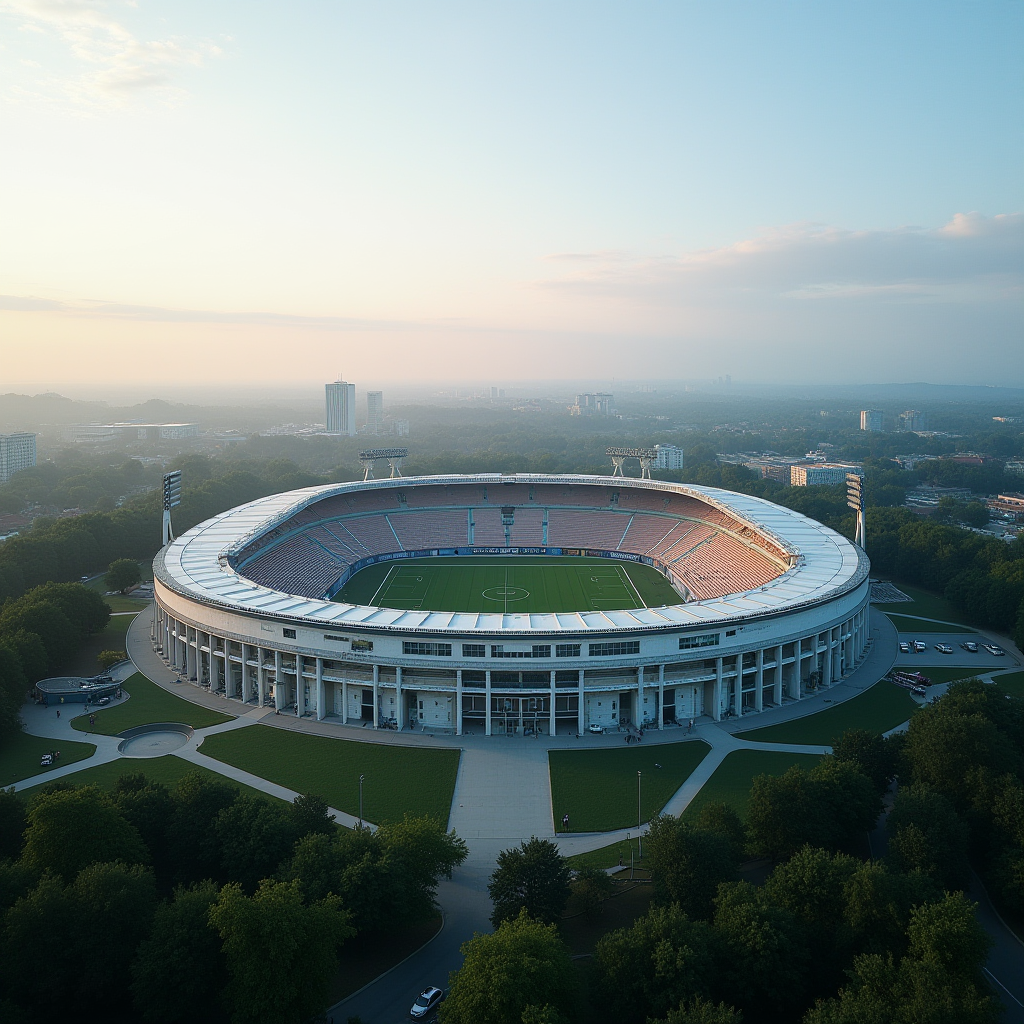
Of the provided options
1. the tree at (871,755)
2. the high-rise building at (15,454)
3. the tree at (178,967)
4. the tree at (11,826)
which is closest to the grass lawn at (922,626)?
the tree at (871,755)

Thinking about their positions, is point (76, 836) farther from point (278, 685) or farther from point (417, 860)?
point (278, 685)

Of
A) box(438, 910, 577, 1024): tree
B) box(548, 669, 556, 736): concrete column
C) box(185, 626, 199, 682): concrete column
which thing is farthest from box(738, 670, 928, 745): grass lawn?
box(185, 626, 199, 682): concrete column

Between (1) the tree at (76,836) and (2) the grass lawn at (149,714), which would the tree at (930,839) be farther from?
(2) the grass lawn at (149,714)

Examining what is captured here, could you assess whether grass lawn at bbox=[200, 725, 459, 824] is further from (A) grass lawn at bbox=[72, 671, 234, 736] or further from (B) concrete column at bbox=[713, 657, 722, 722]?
(B) concrete column at bbox=[713, 657, 722, 722]

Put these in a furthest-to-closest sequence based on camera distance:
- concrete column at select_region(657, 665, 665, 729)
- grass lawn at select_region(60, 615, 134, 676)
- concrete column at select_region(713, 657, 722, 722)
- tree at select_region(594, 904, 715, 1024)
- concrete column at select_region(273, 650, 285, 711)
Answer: grass lawn at select_region(60, 615, 134, 676)
concrete column at select_region(273, 650, 285, 711)
concrete column at select_region(713, 657, 722, 722)
concrete column at select_region(657, 665, 665, 729)
tree at select_region(594, 904, 715, 1024)

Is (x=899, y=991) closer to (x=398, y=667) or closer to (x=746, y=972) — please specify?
(x=746, y=972)

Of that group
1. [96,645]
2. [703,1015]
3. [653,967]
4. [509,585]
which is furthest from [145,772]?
[509,585]

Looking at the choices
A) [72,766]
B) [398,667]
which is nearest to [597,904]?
[398,667]
